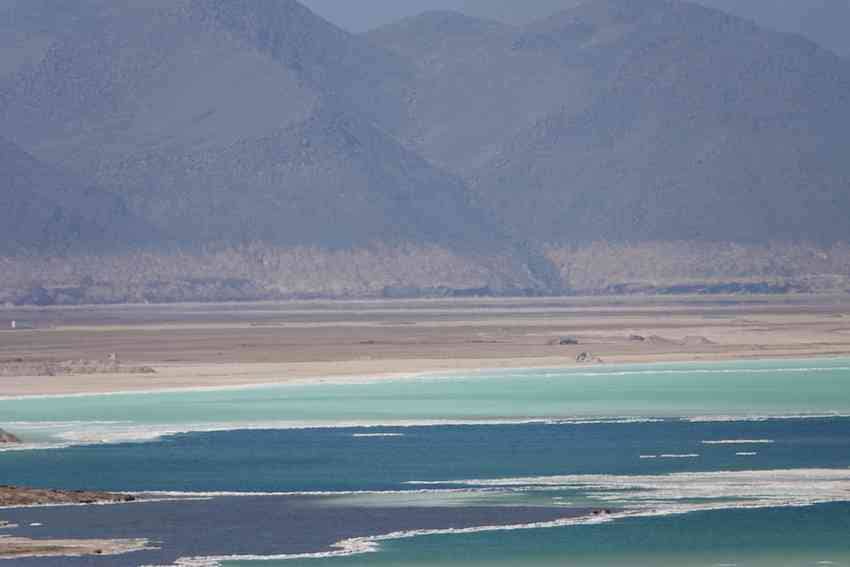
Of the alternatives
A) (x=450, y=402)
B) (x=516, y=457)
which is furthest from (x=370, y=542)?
(x=450, y=402)

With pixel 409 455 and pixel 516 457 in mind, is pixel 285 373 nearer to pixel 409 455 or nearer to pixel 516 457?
pixel 409 455

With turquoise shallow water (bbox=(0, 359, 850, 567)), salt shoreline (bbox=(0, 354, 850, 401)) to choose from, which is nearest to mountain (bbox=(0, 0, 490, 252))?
salt shoreline (bbox=(0, 354, 850, 401))

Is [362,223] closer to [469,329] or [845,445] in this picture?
[469,329]

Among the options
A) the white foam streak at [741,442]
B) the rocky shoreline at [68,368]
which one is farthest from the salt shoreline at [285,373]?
the white foam streak at [741,442]

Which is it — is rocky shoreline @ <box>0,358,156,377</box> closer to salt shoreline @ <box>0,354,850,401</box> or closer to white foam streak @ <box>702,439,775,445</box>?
salt shoreline @ <box>0,354,850,401</box>

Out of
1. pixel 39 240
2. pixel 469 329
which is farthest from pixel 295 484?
Answer: pixel 39 240
